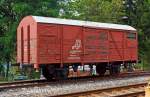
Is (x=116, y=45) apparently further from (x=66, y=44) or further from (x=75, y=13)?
(x=75, y=13)

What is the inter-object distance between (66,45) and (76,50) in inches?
34.8

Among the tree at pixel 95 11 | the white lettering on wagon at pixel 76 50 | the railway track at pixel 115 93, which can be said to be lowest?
the railway track at pixel 115 93

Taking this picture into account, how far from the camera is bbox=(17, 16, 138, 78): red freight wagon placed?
63.3 ft

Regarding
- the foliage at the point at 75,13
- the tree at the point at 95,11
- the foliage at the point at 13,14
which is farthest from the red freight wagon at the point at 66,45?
the tree at the point at 95,11

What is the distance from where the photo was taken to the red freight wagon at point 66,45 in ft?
63.3

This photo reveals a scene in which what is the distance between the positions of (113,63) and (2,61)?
11808 mm

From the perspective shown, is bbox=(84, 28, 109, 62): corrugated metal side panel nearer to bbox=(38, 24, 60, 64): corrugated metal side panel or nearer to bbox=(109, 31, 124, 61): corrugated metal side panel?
bbox=(109, 31, 124, 61): corrugated metal side panel

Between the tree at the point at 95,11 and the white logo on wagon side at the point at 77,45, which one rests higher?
the tree at the point at 95,11

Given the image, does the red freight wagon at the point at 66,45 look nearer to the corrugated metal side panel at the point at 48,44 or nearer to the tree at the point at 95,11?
the corrugated metal side panel at the point at 48,44

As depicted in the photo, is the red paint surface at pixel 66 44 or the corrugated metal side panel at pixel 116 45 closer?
the red paint surface at pixel 66 44

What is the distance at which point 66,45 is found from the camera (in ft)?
67.0

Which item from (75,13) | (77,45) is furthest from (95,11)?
(77,45)

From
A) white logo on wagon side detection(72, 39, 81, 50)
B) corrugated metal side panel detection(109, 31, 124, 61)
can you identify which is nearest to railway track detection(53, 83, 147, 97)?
white logo on wagon side detection(72, 39, 81, 50)

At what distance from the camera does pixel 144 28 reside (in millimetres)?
41000
